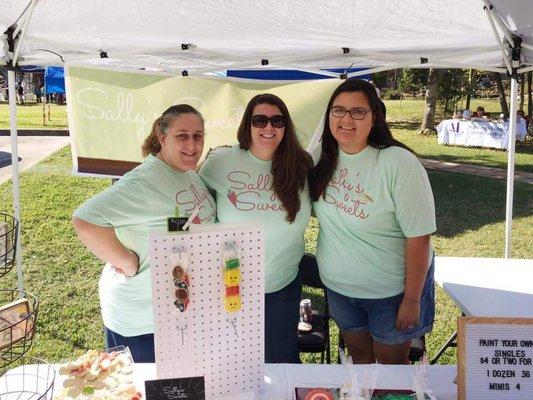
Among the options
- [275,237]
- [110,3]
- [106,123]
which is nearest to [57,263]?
[106,123]

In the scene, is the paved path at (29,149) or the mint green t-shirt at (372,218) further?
the paved path at (29,149)

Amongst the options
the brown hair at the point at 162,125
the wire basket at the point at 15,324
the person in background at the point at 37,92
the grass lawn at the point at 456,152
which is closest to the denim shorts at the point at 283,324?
the brown hair at the point at 162,125

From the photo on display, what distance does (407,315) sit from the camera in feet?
6.17

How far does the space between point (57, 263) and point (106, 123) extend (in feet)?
5.90

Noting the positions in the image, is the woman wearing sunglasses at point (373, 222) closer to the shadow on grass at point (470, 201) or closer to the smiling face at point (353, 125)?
the smiling face at point (353, 125)

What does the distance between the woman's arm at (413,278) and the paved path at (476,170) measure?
26.6 feet

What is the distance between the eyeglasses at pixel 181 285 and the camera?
48.2 inches

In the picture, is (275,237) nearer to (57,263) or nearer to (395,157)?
(395,157)

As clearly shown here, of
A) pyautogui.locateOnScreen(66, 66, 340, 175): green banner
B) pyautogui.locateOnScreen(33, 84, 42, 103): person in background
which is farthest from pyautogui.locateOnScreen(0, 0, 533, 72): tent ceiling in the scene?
pyautogui.locateOnScreen(33, 84, 42, 103): person in background

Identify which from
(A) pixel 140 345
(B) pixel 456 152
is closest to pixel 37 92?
(B) pixel 456 152

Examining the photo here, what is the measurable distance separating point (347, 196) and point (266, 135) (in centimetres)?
43

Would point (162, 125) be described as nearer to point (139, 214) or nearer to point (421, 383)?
point (139, 214)

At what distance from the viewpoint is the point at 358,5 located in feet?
7.53

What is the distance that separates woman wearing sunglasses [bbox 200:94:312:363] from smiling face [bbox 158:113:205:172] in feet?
0.73
